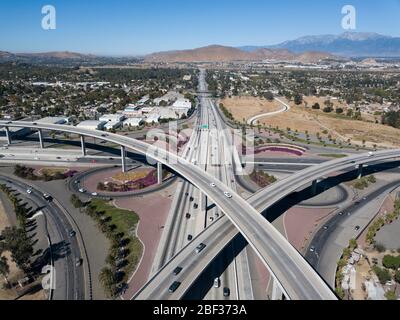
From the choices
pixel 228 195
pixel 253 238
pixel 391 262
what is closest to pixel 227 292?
pixel 253 238

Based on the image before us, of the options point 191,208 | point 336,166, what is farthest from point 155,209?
point 336,166

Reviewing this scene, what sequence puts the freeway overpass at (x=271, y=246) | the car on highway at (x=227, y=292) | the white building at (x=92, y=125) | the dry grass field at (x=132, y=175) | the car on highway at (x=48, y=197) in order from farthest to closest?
the white building at (x=92, y=125) → the dry grass field at (x=132, y=175) → the car on highway at (x=48, y=197) → the car on highway at (x=227, y=292) → the freeway overpass at (x=271, y=246)

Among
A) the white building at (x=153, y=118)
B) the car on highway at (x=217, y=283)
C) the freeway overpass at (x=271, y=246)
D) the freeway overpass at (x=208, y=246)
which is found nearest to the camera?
the freeway overpass at (x=271, y=246)

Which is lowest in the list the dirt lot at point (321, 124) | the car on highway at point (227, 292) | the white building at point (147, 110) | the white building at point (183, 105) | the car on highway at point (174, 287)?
the car on highway at point (227, 292)

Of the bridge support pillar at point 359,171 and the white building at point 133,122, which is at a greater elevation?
the white building at point 133,122

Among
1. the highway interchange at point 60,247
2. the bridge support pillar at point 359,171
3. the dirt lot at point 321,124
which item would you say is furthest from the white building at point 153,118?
the bridge support pillar at point 359,171

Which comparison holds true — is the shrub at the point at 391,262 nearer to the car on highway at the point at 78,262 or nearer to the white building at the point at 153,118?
the car on highway at the point at 78,262

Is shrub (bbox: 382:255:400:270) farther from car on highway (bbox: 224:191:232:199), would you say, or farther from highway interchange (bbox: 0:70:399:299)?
car on highway (bbox: 224:191:232:199)
